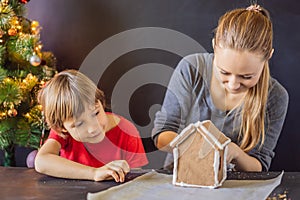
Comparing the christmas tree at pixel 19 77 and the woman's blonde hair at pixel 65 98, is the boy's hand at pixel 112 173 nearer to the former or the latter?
the woman's blonde hair at pixel 65 98

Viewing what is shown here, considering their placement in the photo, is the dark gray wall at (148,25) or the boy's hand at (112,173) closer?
the boy's hand at (112,173)

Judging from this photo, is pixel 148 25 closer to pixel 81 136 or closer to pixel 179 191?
pixel 81 136

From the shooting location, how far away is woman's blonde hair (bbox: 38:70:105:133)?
1568mm

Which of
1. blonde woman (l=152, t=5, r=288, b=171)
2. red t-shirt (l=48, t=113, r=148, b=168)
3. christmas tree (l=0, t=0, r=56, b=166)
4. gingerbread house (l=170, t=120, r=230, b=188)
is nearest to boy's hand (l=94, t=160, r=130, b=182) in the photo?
gingerbread house (l=170, t=120, r=230, b=188)

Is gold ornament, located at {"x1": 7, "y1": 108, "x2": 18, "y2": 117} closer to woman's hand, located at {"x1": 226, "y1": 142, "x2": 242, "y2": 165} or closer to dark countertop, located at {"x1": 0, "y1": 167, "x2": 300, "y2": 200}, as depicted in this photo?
dark countertop, located at {"x1": 0, "y1": 167, "x2": 300, "y2": 200}

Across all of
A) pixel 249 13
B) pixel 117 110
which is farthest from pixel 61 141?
pixel 117 110

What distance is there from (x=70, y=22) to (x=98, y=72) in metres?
0.32

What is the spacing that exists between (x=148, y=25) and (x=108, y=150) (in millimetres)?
1111

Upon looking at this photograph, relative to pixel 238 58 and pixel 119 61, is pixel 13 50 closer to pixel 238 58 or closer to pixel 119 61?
pixel 119 61

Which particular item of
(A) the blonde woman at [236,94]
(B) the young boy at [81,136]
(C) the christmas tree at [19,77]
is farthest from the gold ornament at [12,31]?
(A) the blonde woman at [236,94]

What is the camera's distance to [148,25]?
2678 mm

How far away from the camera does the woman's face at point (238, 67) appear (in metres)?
1.56

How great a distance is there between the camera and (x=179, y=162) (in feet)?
4.39

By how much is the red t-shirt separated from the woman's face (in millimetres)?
389
